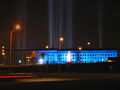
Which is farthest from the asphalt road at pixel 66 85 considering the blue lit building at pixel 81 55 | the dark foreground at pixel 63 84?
the blue lit building at pixel 81 55

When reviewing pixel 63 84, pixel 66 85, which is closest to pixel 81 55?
pixel 63 84

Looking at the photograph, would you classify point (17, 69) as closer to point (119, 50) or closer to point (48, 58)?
point (48, 58)

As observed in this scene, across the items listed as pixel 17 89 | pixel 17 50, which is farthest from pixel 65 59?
pixel 17 89

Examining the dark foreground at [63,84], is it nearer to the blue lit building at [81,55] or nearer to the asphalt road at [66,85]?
the asphalt road at [66,85]

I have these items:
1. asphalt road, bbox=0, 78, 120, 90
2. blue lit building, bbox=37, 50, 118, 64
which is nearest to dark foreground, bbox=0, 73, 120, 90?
asphalt road, bbox=0, 78, 120, 90

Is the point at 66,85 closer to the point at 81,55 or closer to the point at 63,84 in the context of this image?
the point at 63,84

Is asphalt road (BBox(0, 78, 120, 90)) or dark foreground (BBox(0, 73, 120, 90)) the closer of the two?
asphalt road (BBox(0, 78, 120, 90))

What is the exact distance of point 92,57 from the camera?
116375 mm

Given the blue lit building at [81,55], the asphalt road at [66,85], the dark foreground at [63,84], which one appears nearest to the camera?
the asphalt road at [66,85]

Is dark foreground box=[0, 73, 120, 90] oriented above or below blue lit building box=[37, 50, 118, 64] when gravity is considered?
below

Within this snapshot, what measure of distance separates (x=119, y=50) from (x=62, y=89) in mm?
102740

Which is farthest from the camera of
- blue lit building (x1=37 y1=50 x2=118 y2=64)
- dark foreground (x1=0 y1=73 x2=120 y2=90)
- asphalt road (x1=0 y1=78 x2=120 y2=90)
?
blue lit building (x1=37 y1=50 x2=118 y2=64)

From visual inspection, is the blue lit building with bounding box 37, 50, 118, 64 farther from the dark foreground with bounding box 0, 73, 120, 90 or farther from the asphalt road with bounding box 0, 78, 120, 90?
the asphalt road with bounding box 0, 78, 120, 90

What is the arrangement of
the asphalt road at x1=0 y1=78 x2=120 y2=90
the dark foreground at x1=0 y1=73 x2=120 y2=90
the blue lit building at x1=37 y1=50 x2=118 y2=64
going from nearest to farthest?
the asphalt road at x1=0 y1=78 x2=120 y2=90 < the dark foreground at x1=0 y1=73 x2=120 y2=90 < the blue lit building at x1=37 y1=50 x2=118 y2=64
